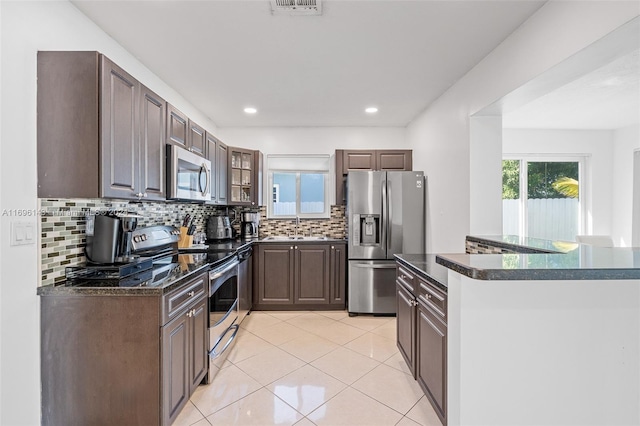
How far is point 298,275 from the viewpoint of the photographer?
146 inches

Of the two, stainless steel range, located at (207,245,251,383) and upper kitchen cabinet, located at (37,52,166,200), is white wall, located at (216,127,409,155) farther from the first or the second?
upper kitchen cabinet, located at (37,52,166,200)

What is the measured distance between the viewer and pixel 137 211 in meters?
2.40

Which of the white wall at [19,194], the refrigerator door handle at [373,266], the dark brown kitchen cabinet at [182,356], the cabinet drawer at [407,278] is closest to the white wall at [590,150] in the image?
the refrigerator door handle at [373,266]

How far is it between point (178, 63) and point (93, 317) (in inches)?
78.5

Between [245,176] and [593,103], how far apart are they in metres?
4.36

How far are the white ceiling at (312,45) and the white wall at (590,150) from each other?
243 centimetres

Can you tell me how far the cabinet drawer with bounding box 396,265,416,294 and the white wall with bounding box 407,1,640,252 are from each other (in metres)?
0.73

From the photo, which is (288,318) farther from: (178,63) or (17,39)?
(17,39)

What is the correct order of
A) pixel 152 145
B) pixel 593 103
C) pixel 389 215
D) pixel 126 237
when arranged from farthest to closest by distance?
pixel 389 215 < pixel 593 103 < pixel 152 145 < pixel 126 237

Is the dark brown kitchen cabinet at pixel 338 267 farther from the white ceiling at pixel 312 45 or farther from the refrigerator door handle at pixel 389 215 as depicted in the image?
the white ceiling at pixel 312 45

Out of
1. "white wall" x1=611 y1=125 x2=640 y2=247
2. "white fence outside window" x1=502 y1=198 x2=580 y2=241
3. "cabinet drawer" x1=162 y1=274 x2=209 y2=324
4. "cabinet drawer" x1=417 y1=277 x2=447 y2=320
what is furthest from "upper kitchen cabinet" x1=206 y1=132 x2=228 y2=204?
"white wall" x1=611 y1=125 x2=640 y2=247

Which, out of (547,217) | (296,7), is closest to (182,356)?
(296,7)

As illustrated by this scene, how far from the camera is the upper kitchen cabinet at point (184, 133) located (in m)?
2.22

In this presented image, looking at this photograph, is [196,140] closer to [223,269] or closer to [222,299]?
[223,269]
